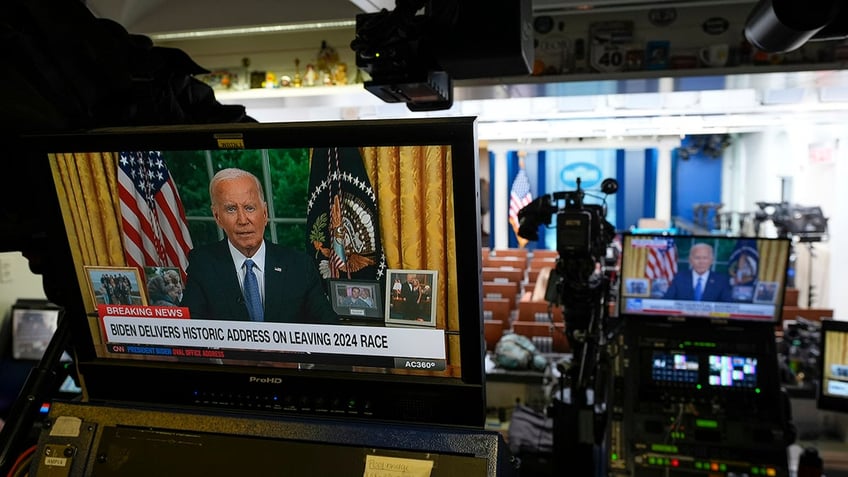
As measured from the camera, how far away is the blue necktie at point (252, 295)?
1195 mm

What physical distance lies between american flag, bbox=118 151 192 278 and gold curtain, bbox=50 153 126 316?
23 millimetres

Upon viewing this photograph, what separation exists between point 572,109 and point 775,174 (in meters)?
6.45

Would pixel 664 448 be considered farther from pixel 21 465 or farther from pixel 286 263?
pixel 21 465

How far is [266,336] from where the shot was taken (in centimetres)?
Answer: 122

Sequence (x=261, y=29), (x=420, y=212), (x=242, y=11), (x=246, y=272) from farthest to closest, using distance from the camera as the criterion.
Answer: (x=261, y=29) < (x=242, y=11) < (x=246, y=272) < (x=420, y=212)

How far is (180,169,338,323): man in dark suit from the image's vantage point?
115cm

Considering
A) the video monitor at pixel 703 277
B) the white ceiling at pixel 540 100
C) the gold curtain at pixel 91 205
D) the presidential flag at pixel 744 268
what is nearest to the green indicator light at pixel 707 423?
the video monitor at pixel 703 277

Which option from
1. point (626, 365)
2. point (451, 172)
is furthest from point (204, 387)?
point (626, 365)

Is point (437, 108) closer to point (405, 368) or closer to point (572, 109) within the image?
point (405, 368)

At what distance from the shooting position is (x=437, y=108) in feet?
8.06

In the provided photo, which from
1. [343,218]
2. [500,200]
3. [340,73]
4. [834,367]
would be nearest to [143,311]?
[343,218]

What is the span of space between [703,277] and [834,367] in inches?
31.3

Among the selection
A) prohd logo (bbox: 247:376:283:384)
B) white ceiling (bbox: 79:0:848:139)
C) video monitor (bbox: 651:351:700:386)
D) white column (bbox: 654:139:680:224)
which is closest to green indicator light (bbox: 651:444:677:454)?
video monitor (bbox: 651:351:700:386)

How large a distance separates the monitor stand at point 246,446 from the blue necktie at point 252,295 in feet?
0.66
